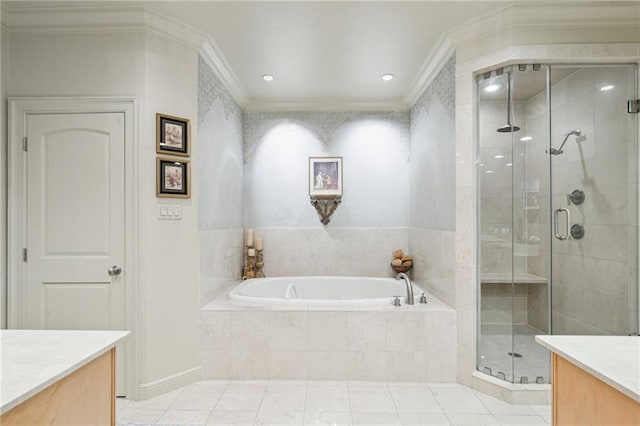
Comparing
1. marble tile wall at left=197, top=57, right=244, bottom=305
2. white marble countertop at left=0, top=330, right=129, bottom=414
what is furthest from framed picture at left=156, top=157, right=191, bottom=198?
white marble countertop at left=0, top=330, right=129, bottom=414

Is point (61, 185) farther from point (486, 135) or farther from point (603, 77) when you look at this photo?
point (603, 77)

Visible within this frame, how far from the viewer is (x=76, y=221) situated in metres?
2.26

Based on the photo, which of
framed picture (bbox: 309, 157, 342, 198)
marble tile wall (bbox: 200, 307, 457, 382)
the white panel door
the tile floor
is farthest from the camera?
framed picture (bbox: 309, 157, 342, 198)

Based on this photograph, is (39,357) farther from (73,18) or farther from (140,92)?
(73,18)

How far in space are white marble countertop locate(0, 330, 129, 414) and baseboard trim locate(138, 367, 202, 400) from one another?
1.33 metres

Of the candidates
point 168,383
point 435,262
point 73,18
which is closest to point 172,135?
point 73,18

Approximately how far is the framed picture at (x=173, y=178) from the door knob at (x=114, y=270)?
0.54m

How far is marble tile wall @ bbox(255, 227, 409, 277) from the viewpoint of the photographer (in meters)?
3.85

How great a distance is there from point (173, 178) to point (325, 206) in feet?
6.01

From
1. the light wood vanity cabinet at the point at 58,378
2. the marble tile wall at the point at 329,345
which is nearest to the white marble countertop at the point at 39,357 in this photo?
the light wood vanity cabinet at the point at 58,378

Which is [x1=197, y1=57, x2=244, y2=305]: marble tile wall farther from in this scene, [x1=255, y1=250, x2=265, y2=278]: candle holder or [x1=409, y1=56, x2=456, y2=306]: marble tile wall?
[x1=409, y1=56, x2=456, y2=306]: marble tile wall

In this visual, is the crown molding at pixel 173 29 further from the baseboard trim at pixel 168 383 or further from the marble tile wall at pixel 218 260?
the baseboard trim at pixel 168 383

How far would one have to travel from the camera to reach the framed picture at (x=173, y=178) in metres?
2.29

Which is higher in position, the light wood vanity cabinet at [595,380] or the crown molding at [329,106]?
the crown molding at [329,106]
